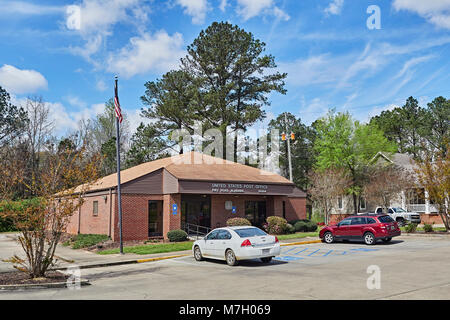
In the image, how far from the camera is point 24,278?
12.8m

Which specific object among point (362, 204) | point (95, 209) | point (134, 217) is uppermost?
point (95, 209)

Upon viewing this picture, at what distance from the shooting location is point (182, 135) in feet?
157

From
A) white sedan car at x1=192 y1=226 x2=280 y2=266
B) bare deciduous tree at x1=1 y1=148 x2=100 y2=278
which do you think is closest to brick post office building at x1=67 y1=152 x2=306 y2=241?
white sedan car at x1=192 y1=226 x2=280 y2=266

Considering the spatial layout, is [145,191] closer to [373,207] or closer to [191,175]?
[191,175]

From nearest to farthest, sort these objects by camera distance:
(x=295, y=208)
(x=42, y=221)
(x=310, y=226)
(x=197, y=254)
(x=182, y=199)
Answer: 1. (x=42, y=221)
2. (x=197, y=254)
3. (x=182, y=199)
4. (x=310, y=226)
5. (x=295, y=208)

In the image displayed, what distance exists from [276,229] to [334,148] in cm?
2221

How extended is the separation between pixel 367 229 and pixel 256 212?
1106 centimetres

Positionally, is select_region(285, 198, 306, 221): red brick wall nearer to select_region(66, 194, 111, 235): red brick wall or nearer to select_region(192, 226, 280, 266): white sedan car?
select_region(66, 194, 111, 235): red brick wall

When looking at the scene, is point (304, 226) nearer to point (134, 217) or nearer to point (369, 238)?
point (369, 238)

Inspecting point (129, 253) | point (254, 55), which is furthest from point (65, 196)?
point (254, 55)

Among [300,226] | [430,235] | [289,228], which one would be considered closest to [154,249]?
[289,228]

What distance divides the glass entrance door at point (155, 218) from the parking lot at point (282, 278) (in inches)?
341

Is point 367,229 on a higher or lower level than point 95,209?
lower
